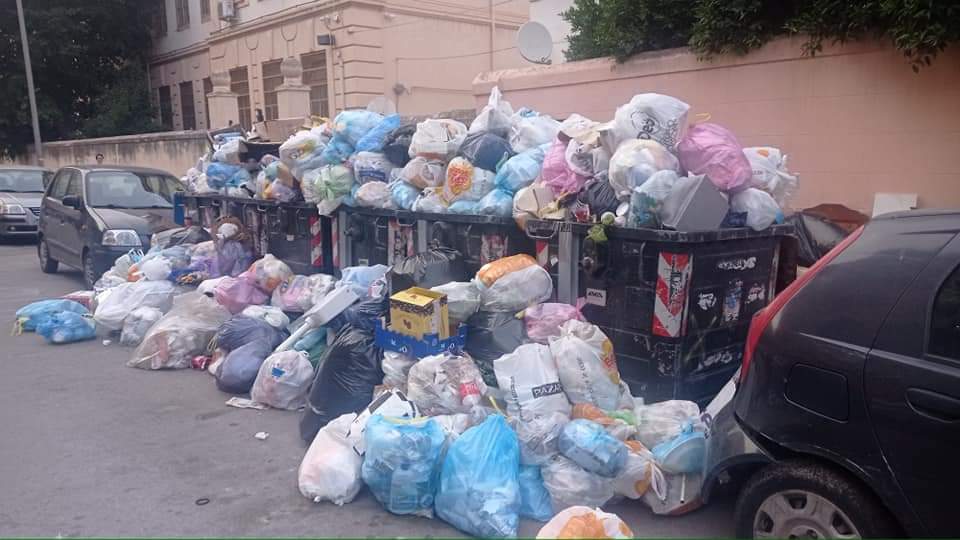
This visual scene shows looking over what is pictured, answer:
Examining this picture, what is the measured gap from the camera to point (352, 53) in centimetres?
1542

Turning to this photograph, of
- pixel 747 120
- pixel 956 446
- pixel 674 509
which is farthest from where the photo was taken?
pixel 747 120

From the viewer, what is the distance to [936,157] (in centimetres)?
595

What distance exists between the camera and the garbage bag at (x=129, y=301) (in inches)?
276

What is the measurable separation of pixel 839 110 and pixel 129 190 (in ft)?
28.8

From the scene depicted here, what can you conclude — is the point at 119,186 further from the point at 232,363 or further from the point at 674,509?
the point at 674,509

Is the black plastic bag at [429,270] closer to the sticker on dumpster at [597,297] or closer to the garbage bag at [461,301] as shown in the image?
the garbage bag at [461,301]

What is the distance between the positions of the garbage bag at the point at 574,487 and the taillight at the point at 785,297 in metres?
0.92

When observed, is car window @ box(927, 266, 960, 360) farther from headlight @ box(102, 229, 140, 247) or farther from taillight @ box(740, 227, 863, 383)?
headlight @ box(102, 229, 140, 247)

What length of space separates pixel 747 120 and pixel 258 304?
5069 millimetres

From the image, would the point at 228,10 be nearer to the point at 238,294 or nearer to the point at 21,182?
the point at 21,182

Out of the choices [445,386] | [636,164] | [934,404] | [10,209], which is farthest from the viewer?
[10,209]

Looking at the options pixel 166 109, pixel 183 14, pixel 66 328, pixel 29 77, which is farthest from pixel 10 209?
pixel 166 109

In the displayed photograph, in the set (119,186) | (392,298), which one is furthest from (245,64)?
(392,298)

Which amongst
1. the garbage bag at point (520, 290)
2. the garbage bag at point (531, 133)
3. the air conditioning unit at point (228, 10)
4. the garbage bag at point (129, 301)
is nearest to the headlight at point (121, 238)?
the garbage bag at point (129, 301)
